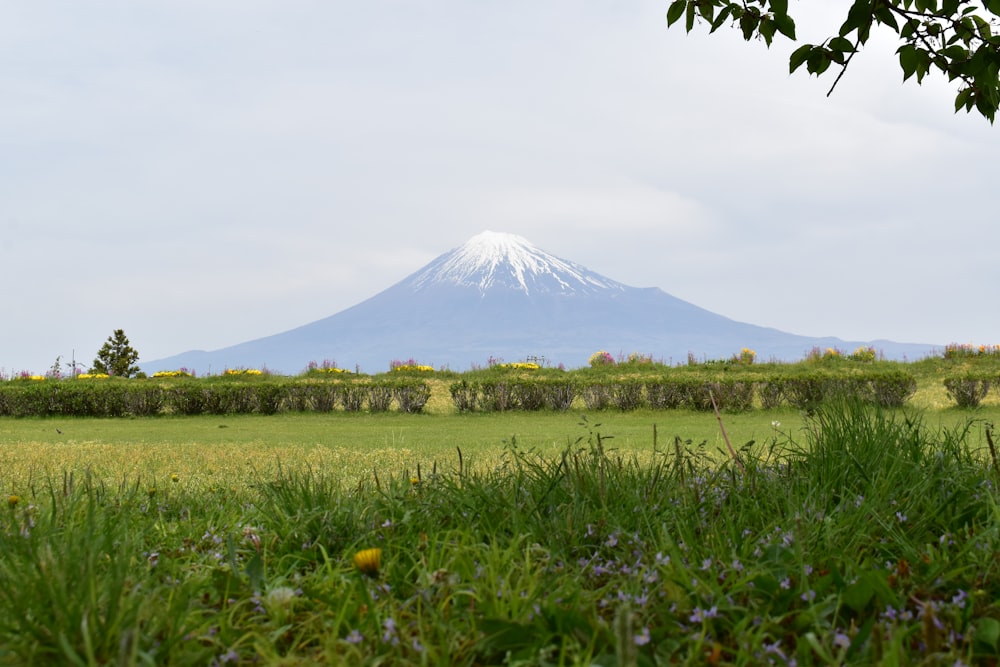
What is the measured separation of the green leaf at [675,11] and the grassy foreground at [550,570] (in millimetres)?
2205

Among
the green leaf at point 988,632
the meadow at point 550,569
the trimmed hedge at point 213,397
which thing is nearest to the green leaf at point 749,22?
the meadow at point 550,569

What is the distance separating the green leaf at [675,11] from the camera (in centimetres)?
399

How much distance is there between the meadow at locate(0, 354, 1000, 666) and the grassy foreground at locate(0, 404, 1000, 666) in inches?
0.4

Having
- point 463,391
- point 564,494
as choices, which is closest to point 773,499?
point 564,494

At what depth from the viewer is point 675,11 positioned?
13.2ft

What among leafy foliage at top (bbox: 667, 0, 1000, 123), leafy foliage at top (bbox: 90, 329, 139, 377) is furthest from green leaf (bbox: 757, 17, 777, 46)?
leafy foliage at top (bbox: 90, 329, 139, 377)

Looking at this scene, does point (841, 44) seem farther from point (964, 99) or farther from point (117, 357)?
point (117, 357)

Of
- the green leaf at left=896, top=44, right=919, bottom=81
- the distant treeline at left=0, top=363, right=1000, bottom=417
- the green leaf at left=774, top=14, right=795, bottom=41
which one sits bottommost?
the distant treeline at left=0, top=363, right=1000, bottom=417

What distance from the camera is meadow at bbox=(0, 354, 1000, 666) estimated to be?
1.91 metres

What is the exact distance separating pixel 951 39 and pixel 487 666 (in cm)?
421

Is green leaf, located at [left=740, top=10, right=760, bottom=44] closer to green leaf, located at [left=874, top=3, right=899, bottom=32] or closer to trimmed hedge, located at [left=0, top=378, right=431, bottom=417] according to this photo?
green leaf, located at [left=874, top=3, right=899, bottom=32]

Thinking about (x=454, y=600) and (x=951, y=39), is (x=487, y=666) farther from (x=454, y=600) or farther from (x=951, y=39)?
(x=951, y=39)

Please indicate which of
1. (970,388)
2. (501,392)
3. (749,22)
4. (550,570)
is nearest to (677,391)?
(501,392)

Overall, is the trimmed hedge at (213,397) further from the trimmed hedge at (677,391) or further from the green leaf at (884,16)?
the green leaf at (884,16)
